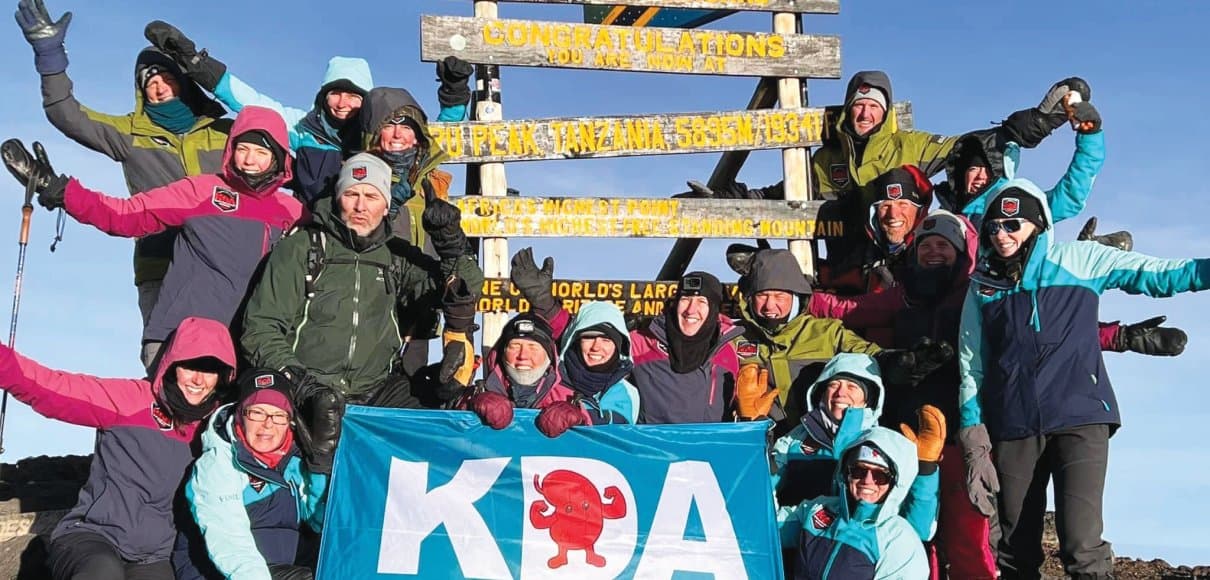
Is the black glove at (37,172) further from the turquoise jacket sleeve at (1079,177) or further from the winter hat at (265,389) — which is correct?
the turquoise jacket sleeve at (1079,177)

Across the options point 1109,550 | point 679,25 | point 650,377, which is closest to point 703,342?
point 650,377

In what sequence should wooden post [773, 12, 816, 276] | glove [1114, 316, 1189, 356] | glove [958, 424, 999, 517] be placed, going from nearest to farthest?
glove [958, 424, 999, 517] < glove [1114, 316, 1189, 356] < wooden post [773, 12, 816, 276]

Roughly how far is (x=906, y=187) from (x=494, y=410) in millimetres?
3991

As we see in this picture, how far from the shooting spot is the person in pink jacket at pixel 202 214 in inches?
261

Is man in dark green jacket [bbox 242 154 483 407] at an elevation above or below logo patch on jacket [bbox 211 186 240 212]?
below

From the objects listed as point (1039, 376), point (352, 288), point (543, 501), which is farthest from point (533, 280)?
point (1039, 376)

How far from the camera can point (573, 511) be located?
228 inches

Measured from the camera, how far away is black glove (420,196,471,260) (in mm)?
6340

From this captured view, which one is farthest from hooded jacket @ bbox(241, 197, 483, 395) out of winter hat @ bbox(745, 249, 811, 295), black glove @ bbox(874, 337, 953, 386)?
black glove @ bbox(874, 337, 953, 386)

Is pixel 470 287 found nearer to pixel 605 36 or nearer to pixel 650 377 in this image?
pixel 650 377

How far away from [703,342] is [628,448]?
3.52ft

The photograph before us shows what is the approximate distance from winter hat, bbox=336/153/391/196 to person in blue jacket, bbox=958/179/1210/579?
3.42 meters

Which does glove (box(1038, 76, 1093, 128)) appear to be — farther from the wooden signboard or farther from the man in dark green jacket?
the man in dark green jacket

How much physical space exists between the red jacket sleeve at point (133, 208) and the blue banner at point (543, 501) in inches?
69.7
